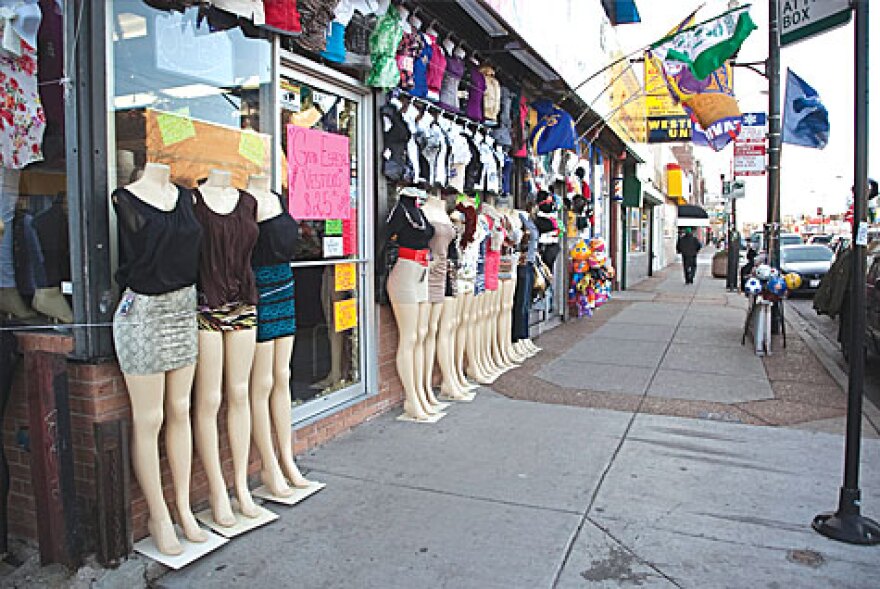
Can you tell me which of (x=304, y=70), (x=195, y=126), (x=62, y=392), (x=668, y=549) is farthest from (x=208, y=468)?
(x=304, y=70)

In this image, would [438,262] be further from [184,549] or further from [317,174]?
[184,549]

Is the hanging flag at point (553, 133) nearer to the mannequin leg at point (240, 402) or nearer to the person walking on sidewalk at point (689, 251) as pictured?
the mannequin leg at point (240, 402)

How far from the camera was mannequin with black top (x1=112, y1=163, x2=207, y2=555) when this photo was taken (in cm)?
333

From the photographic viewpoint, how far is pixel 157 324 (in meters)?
3.40

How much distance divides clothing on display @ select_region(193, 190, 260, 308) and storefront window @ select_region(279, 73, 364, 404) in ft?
4.19

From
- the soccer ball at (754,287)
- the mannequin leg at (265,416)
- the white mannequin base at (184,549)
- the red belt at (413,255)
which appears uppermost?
the red belt at (413,255)

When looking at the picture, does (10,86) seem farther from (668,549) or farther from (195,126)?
(668,549)

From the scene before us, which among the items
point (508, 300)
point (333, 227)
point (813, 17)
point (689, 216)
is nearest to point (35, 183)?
point (333, 227)

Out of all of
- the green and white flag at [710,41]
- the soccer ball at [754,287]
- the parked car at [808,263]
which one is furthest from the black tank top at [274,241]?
the parked car at [808,263]

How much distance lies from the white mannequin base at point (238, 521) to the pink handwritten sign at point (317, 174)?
2051 millimetres

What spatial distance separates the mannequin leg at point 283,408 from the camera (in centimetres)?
431

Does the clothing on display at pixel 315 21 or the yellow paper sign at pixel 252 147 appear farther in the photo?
the clothing on display at pixel 315 21

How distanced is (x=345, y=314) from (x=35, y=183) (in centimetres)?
281

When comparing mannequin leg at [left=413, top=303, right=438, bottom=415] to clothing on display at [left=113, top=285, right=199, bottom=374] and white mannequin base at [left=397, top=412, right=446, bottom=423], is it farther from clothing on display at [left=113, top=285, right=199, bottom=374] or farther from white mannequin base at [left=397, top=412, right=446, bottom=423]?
clothing on display at [left=113, top=285, right=199, bottom=374]
